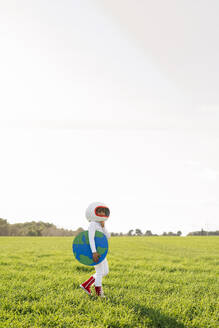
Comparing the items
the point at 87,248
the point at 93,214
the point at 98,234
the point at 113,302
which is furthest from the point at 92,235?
the point at 113,302

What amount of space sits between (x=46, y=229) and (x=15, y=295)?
4680 centimetres

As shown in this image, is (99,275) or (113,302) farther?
(99,275)

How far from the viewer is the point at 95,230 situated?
20.3 feet

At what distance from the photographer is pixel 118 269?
9.75 metres

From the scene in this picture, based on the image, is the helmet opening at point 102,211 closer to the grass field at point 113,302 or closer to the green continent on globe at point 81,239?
the green continent on globe at point 81,239

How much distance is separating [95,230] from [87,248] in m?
0.40

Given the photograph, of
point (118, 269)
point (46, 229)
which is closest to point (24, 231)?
point (46, 229)

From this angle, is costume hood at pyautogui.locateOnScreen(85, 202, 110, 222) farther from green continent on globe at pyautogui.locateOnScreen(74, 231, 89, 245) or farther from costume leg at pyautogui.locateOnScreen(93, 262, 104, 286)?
costume leg at pyautogui.locateOnScreen(93, 262, 104, 286)

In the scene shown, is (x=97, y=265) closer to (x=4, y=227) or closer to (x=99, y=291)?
(x=99, y=291)

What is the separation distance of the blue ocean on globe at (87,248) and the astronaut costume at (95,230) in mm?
120

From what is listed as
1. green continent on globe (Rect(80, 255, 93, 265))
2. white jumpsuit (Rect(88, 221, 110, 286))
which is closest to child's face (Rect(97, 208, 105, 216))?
white jumpsuit (Rect(88, 221, 110, 286))

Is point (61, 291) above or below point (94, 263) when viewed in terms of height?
below

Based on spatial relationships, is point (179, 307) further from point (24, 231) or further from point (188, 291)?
point (24, 231)

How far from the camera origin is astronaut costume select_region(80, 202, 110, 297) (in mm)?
6062
